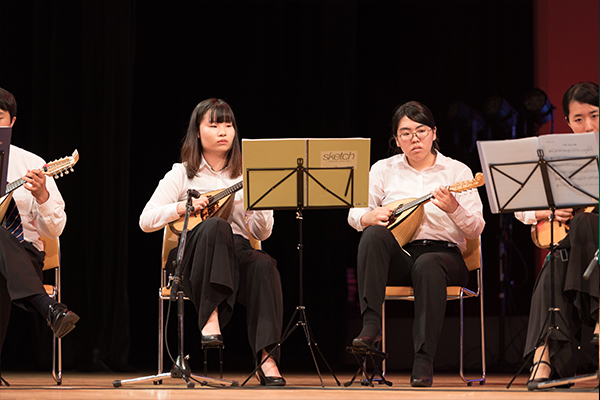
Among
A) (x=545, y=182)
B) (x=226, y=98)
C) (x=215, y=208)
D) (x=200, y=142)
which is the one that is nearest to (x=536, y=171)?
(x=545, y=182)

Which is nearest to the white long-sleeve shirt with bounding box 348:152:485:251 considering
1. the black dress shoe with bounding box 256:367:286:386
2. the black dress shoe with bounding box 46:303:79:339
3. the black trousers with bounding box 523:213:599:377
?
the black trousers with bounding box 523:213:599:377

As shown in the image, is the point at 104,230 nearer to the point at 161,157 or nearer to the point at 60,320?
the point at 161,157

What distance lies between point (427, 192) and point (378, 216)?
0.29 metres

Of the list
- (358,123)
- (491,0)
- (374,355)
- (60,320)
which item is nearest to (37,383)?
(60,320)

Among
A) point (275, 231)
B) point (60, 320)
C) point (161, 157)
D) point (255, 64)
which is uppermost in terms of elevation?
point (255, 64)

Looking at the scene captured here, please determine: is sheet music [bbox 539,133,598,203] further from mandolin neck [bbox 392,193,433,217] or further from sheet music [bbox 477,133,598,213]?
mandolin neck [bbox 392,193,433,217]

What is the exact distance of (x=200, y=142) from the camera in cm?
316

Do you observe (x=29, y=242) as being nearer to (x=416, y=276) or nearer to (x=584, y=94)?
(x=416, y=276)

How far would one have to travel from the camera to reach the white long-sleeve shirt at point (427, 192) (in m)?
3.01

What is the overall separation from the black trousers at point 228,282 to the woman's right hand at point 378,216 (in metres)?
0.46

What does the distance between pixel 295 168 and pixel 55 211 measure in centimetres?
102

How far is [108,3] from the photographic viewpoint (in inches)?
155

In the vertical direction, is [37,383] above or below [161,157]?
below

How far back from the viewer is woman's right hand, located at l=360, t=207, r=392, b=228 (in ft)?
9.70
